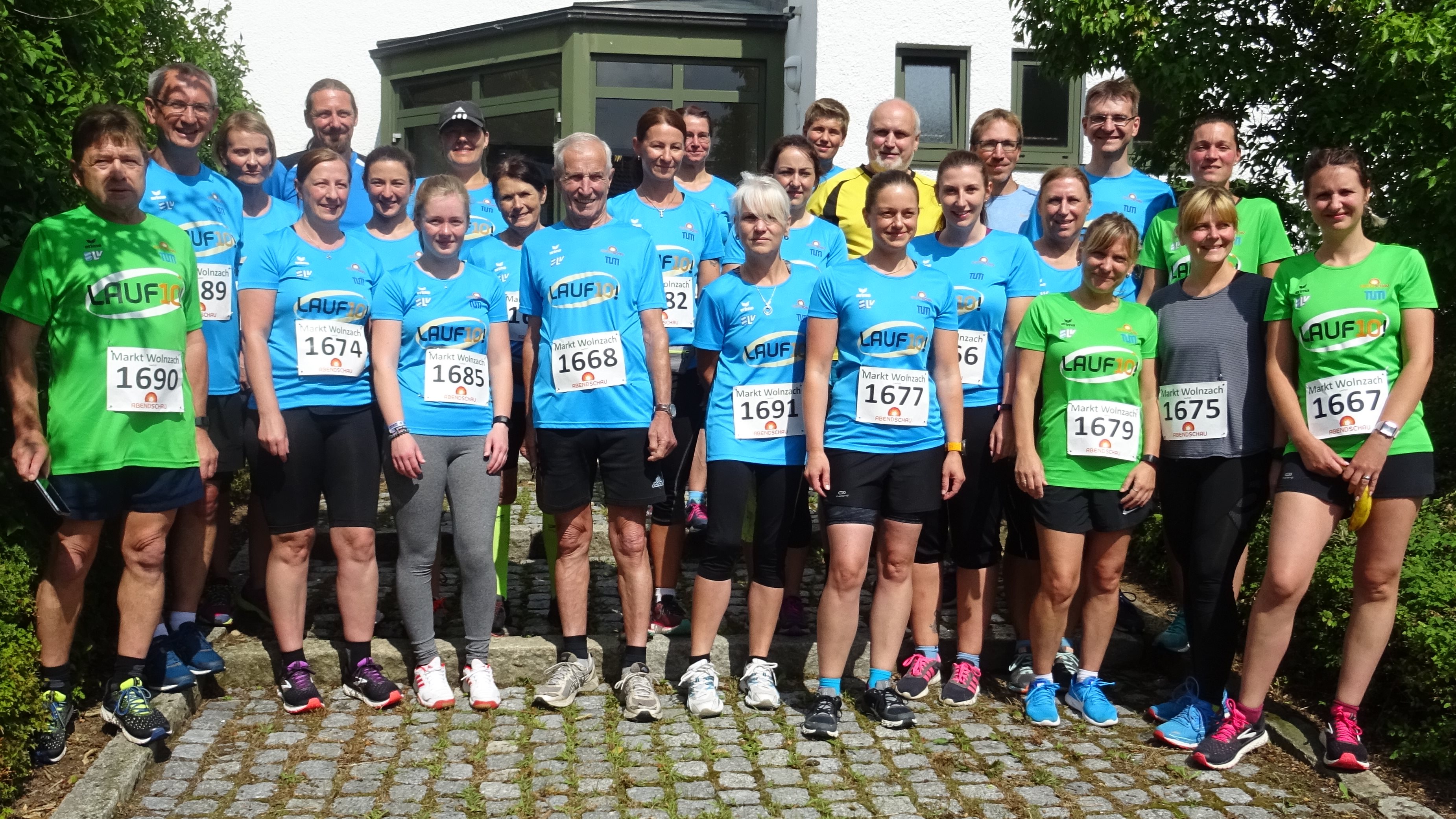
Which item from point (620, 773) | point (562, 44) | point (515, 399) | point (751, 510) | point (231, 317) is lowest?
point (620, 773)

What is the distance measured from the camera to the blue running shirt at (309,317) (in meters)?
4.93

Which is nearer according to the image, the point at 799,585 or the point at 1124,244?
the point at 1124,244

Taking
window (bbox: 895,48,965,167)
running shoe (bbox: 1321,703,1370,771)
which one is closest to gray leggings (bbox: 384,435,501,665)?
running shoe (bbox: 1321,703,1370,771)

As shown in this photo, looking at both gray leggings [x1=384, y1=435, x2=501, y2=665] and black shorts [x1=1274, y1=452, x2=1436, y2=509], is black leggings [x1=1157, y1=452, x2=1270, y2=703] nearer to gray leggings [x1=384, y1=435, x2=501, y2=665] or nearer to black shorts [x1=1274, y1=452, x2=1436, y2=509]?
black shorts [x1=1274, y1=452, x2=1436, y2=509]

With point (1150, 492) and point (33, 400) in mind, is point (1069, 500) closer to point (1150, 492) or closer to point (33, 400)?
point (1150, 492)

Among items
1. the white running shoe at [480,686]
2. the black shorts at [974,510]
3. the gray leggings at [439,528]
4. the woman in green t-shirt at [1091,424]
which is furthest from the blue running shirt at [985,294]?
the white running shoe at [480,686]

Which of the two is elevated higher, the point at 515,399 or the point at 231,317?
the point at 231,317

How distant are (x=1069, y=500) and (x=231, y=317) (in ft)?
10.8

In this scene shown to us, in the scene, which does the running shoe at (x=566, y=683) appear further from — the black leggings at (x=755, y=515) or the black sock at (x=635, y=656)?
the black leggings at (x=755, y=515)

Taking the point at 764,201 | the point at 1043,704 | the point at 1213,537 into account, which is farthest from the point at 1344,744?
the point at 764,201

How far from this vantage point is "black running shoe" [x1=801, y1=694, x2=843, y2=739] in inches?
188

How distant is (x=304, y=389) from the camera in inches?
195

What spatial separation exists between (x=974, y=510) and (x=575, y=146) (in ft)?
6.87

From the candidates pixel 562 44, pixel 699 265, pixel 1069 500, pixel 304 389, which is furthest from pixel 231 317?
pixel 562 44
